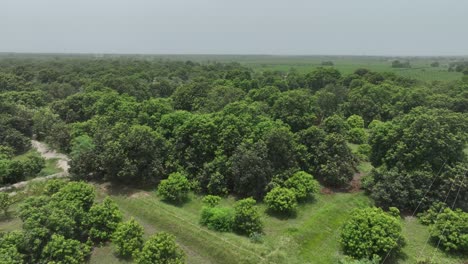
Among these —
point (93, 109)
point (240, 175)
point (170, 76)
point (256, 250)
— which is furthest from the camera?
point (170, 76)

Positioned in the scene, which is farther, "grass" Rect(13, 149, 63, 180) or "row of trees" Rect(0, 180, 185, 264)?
A: "grass" Rect(13, 149, 63, 180)

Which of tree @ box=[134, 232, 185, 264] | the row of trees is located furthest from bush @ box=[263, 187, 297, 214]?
tree @ box=[134, 232, 185, 264]

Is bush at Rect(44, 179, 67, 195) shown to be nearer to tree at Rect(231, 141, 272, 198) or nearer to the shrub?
tree at Rect(231, 141, 272, 198)

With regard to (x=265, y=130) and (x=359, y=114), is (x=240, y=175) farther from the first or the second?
(x=359, y=114)

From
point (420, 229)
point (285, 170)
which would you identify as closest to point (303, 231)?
point (285, 170)

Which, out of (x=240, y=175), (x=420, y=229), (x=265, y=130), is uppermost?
(x=265, y=130)

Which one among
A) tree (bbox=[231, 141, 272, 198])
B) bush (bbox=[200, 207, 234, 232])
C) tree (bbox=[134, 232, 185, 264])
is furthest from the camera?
tree (bbox=[231, 141, 272, 198])

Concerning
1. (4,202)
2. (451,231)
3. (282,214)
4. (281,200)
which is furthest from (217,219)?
(4,202)

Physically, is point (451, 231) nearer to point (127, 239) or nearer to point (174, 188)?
point (174, 188)
